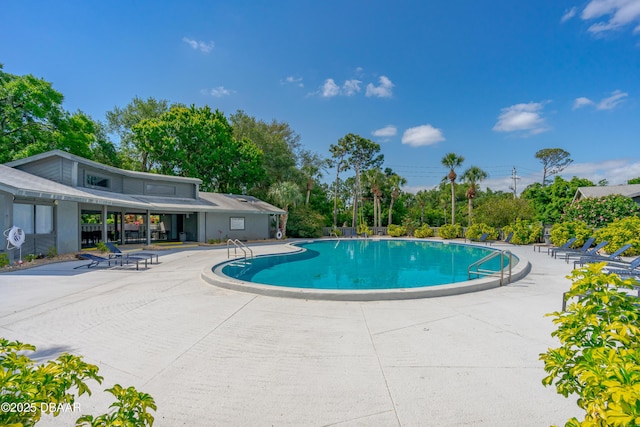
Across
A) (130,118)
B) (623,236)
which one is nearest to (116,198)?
(130,118)

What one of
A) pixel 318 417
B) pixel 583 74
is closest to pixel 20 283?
pixel 318 417

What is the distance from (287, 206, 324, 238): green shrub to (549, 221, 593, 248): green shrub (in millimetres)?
17486

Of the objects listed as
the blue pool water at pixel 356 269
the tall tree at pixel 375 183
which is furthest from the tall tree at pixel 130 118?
the blue pool water at pixel 356 269

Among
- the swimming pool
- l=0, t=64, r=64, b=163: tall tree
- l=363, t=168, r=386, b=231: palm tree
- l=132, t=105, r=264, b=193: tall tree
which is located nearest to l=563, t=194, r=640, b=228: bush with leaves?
the swimming pool

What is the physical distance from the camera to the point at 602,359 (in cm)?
152

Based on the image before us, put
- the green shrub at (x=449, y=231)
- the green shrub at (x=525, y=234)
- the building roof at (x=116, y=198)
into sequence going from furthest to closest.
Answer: the green shrub at (x=449, y=231) < the green shrub at (x=525, y=234) < the building roof at (x=116, y=198)

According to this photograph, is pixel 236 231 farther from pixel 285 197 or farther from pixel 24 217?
pixel 24 217

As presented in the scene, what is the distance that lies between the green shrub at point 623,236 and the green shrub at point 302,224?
1925 centimetres

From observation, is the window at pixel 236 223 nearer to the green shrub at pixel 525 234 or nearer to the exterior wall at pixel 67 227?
the exterior wall at pixel 67 227

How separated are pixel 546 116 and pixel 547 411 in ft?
89.8

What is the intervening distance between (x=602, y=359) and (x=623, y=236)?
1758 centimetres

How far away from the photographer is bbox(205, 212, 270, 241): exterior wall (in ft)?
71.2

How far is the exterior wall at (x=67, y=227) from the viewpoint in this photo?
13.2m

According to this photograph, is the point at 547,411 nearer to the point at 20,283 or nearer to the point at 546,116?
the point at 20,283
